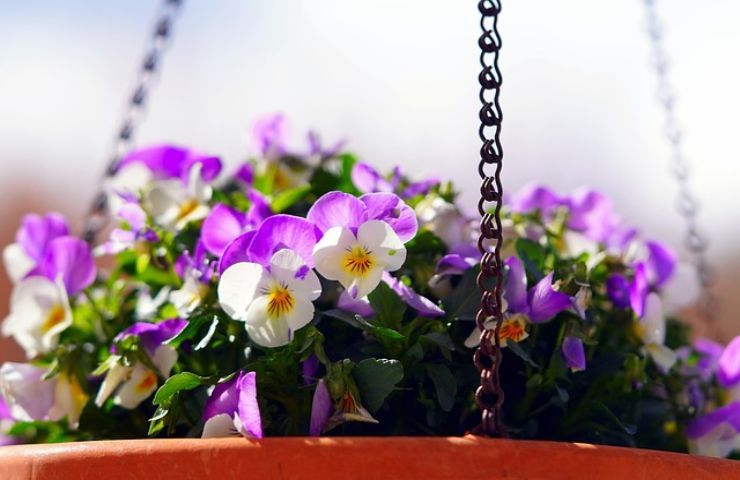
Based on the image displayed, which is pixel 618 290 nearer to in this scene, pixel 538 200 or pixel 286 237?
pixel 538 200

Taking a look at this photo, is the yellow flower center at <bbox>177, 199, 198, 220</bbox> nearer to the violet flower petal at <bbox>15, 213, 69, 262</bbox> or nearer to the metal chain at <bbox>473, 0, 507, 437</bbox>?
the violet flower petal at <bbox>15, 213, 69, 262</bbox>

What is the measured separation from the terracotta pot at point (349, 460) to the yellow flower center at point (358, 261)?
4.8 inches

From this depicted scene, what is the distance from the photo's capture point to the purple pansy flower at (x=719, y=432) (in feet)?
2.73

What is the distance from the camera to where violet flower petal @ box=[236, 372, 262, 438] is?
0.62 meters

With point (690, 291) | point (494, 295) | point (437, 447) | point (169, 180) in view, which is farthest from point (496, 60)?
point (690, 291)

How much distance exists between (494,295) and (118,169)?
0.49 meters

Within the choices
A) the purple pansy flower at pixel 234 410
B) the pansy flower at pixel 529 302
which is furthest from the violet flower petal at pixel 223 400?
the pansy flower at pixel 529 302

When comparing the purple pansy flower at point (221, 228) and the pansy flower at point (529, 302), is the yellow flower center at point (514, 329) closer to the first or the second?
the pansy flower at point (529, 302)

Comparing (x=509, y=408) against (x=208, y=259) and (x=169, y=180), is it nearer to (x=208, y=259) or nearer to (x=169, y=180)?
(x=208, y=259)

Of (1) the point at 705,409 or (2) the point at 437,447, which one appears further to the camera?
(1) the point at 705,409

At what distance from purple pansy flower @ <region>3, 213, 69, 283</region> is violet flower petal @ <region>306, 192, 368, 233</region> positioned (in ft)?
1.19

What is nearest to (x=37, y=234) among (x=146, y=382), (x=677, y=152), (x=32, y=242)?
(x=32, y=242)

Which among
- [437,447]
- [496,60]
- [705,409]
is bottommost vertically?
[705,409]

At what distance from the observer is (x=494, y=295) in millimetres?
629
